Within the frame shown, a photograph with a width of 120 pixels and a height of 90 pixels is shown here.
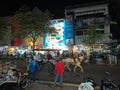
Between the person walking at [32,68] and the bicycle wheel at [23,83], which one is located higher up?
the person walking at [32,68]

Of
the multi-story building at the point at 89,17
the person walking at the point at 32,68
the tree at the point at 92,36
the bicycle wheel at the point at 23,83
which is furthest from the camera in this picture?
the multi-story building at the point at 89,17

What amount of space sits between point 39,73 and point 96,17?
23.2m

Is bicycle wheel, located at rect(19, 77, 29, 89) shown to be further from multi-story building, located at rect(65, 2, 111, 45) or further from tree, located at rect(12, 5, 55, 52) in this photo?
multi-story building, located at rect(65, 2, 111, 45)

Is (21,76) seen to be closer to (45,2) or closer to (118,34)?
(118,34)

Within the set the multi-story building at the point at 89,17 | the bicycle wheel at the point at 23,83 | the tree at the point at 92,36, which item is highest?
the multi-story building at the point at 89,17

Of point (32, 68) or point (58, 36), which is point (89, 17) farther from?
point (32, 68)

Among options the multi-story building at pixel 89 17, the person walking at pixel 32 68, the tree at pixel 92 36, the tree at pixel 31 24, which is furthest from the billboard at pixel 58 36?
the person walking at pixel 32 68

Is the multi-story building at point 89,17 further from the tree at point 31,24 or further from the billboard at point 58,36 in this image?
the tree at point 31,24

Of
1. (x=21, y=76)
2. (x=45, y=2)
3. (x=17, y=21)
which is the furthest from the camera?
(x=45, y=2)

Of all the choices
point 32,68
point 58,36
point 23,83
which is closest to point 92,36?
point 58,36

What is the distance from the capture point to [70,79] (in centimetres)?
1828

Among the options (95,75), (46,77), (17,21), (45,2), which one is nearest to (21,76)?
(46,77)

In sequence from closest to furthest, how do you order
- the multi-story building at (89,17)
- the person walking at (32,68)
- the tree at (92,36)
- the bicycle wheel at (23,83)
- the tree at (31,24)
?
the bicycle wheel at (23,83) → the person walking at (32,68) → the tree at (31,24) → the tree at (92,36) → the multi-story building at (89,17)

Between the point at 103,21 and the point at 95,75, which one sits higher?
the point at 103,21
